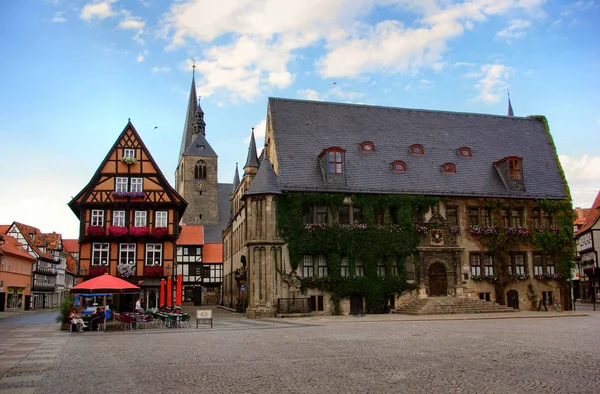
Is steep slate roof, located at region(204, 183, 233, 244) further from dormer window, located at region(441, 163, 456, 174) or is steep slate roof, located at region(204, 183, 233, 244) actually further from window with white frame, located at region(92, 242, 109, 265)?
dormer window, located at region(441, 163, 456, 174)

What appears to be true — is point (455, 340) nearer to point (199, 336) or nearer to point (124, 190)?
point (199, 336)

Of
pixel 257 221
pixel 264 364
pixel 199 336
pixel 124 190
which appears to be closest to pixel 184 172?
pixel 124 190

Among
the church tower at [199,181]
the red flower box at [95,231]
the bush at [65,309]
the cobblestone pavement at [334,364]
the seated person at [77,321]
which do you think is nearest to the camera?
the cobblestone pavement at [334,364]

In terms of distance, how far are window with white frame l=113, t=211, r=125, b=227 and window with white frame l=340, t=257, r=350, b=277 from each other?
1602cm

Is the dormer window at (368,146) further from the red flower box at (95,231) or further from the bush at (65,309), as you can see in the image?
the bush at (65,309)

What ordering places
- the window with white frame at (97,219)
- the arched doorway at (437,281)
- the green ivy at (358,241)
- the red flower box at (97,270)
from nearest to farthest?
the green ivy at (358,241)
the arched doorway at (437,281)
the red flower box at (97,270)
the window with white frame at (97,219)

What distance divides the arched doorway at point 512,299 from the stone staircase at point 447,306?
2.20 meters

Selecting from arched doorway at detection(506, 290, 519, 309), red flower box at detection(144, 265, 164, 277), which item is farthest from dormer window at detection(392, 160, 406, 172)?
red flower box at detection(144, 265, 164, 277)

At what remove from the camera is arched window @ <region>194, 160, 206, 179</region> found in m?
102

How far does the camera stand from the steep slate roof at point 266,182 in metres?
38.0

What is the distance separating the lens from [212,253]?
248ft

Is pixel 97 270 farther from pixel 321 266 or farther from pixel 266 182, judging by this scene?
pixel 321 266

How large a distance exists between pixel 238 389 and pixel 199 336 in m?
12.0

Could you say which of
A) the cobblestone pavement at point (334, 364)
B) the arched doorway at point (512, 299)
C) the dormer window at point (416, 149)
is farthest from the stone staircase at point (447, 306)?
the cobblestone pavement at point (334, 364)
